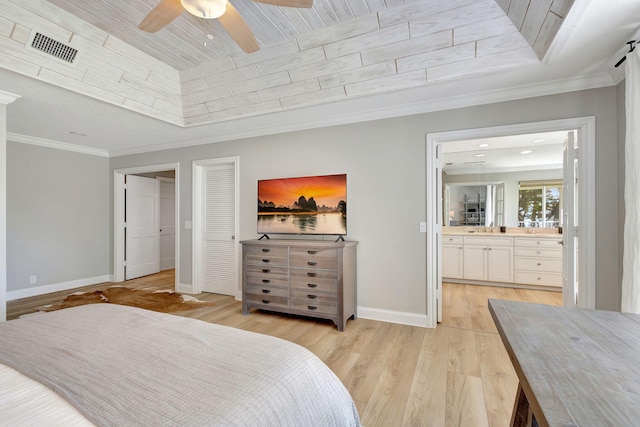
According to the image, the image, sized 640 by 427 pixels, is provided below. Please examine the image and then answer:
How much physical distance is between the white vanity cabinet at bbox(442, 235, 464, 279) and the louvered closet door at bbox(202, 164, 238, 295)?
3.71 metres

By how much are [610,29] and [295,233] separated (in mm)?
3226

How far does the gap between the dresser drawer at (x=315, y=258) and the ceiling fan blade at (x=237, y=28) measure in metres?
1.98

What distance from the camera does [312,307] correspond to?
3.13 meters

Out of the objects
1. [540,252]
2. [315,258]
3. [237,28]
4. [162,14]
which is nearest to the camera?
[162,14]

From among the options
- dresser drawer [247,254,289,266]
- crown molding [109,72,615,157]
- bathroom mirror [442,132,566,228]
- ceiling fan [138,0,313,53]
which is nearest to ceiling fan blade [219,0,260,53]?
ceiling fan [138,0,313,53]

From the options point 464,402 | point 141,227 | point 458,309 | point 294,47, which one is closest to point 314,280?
point 464,402

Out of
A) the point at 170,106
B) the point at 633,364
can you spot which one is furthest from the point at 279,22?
the point at 633,364

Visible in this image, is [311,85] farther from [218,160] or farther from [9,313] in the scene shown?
[9,313]

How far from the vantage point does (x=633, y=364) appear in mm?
705

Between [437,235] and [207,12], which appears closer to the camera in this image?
[207,12]

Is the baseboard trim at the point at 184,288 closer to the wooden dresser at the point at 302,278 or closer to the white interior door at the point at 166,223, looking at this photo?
the wooden dresser at the point at 302,278

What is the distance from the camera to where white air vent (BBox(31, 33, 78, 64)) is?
2291 mm

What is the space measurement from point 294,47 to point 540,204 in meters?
5.28

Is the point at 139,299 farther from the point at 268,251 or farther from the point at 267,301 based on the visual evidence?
the point at 268,251
